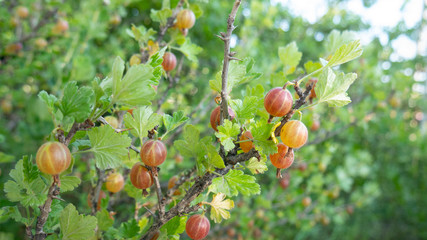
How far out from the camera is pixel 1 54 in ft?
4.13

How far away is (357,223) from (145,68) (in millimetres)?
3134

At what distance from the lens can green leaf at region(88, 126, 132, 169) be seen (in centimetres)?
46

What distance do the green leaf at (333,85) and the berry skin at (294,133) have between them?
55 mm

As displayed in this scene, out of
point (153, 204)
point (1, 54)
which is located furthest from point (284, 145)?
point (1, 54)

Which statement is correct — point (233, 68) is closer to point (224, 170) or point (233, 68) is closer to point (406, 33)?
point (224, 170)

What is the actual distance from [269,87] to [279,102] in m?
0.28

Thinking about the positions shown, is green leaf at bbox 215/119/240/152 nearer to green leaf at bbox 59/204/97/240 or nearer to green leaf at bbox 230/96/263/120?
green leaf at bbox 230/96/263/120

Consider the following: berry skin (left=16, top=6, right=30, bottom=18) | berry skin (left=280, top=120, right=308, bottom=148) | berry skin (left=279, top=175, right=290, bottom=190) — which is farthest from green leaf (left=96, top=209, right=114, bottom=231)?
berry skin (left=16, top=6, right=30, bottom=18)

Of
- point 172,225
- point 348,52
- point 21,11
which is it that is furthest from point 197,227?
point 21,11

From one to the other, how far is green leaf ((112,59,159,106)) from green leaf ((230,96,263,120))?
14 cm

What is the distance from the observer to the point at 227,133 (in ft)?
1.52

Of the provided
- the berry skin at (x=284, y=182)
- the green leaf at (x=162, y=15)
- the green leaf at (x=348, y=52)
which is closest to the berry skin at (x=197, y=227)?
the green leaf at (x=348, y=52)

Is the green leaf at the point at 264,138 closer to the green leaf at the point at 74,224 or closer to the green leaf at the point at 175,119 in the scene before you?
the green leaf at the point at 175,119

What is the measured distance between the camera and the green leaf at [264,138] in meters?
0.45
